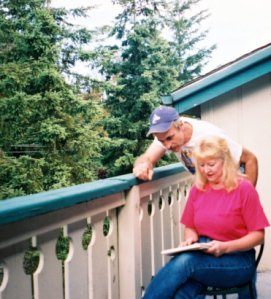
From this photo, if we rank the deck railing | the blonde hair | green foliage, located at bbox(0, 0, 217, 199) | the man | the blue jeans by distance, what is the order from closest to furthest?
the deck railing → the blue jeans → the blonde hair → the man → green foliage, located at bbox(0, 0, 217, 199)

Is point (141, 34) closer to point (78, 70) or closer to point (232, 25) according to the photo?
point (78, 70)

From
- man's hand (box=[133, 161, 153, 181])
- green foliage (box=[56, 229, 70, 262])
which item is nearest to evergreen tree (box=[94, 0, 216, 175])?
green foliage (box=[56, 229, 70, 262])

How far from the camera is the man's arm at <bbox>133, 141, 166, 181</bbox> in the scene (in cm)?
247

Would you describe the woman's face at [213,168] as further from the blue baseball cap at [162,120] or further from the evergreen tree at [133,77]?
the evergreen tree at [133,77]

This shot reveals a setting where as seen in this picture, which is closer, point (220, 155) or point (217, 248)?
point (217, 248)

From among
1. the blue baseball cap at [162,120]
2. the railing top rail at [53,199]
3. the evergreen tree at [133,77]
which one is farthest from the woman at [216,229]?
the evergreen tree at [133,77]

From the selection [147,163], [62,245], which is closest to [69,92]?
[62,245]

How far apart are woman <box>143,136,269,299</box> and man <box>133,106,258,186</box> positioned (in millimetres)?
316

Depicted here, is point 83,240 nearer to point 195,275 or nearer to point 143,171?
point 143,171

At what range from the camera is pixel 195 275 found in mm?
2029

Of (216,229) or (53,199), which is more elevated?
(53,199)

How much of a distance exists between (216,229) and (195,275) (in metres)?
0.30

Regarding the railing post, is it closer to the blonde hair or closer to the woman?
the woman

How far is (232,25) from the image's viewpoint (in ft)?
137
